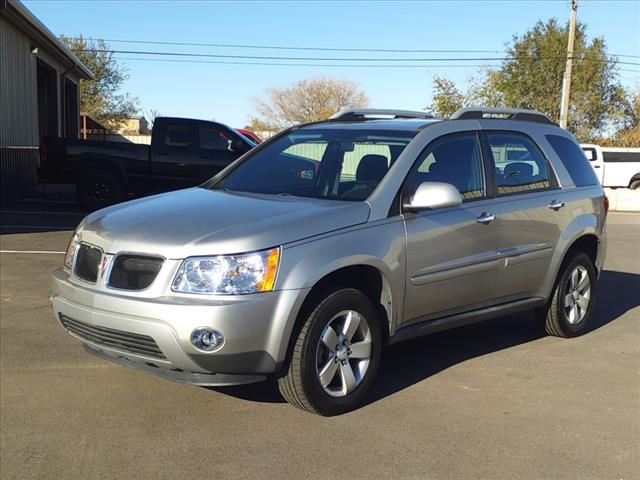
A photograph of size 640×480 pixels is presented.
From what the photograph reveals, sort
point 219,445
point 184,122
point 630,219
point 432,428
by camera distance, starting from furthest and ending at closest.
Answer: point 630,219
point 184,122
point 432,428
point 219,445

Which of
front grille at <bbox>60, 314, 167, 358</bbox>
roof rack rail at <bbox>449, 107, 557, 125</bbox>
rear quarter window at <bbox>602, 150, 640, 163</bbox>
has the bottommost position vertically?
front grille at <bbox>60, 314, 167, 358</bbox>

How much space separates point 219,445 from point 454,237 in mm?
2087

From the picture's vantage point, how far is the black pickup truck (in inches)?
574

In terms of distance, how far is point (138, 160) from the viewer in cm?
1476

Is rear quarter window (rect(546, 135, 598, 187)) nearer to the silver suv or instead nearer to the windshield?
the silver suv

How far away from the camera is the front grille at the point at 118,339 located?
3.81m

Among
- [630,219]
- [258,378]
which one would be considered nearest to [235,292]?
[258,378]

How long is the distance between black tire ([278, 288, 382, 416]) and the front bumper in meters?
0.15

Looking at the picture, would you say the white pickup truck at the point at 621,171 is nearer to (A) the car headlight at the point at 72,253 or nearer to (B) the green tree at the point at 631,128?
(B) the green tree at the point at 631,128

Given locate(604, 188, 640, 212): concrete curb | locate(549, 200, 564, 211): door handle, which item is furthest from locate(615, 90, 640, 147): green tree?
locate(549, 200, 564, 211): door handle

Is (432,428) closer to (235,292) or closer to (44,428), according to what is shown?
(235,292)

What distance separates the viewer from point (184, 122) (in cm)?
1472

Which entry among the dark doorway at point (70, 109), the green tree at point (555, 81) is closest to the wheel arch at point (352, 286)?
the dark doorway at point (70, 109)

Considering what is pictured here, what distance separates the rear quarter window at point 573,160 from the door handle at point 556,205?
0.47 m
